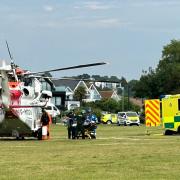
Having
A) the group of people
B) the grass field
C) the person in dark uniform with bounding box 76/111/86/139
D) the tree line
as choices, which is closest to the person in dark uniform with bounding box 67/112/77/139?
the group of people

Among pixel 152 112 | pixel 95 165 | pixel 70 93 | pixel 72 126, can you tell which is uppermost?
pixel 70 93

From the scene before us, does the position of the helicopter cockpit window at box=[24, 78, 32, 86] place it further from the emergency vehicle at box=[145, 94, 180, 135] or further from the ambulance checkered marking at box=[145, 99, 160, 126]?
the ambulance checkered marking at box=[145, 99, 160, 126]

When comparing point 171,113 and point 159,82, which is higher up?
point 159,82

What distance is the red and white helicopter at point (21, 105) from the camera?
3338 centimetres

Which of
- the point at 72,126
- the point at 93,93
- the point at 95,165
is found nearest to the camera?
the point at 95,165

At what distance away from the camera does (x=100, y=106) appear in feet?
429

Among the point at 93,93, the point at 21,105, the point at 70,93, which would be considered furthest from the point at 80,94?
the point at 21,105

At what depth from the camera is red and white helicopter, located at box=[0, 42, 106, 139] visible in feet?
109

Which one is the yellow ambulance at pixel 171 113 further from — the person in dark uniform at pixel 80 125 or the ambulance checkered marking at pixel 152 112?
the person in dark uniform at pixel 80 125

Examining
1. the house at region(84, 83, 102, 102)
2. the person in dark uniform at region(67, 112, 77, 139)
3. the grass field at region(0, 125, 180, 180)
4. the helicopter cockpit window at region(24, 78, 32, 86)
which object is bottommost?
the grass field at region(0, 125, 180, 180)

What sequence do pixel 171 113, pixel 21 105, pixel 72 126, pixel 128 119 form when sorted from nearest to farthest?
pixel 21 105, pixel 72 126, pixel 171 113, pixel 128 119

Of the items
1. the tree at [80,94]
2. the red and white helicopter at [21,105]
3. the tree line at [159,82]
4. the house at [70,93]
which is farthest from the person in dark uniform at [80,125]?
the tree at [80,94]

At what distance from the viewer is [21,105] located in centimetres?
3394

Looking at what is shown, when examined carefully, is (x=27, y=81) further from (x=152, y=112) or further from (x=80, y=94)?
(x=80, y=94)
